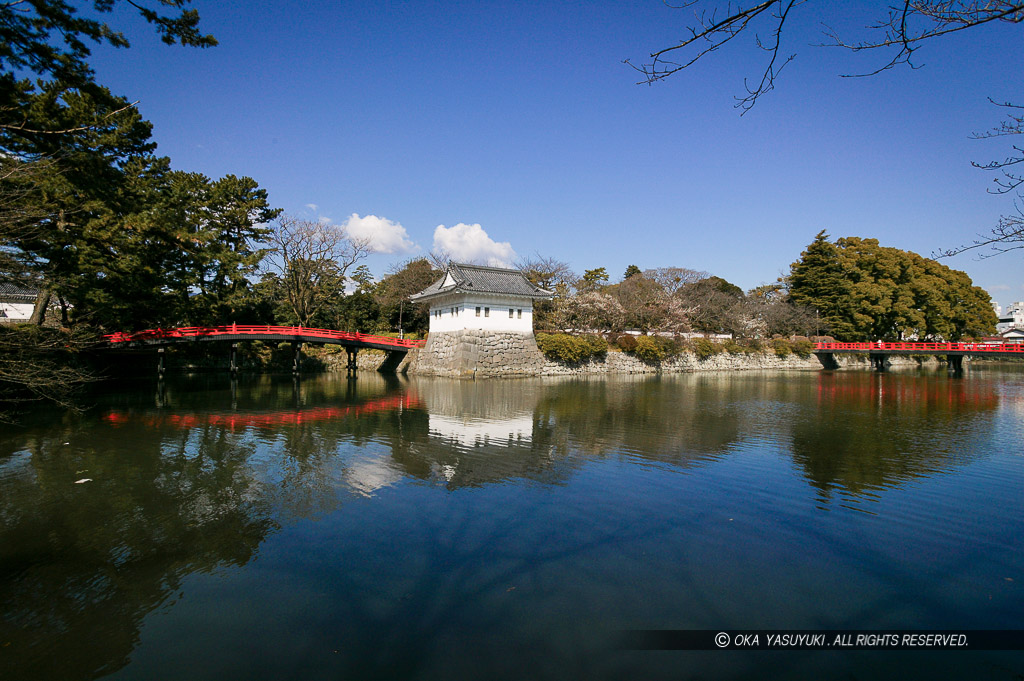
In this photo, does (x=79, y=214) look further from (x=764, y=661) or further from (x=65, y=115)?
(x=764, y=661)

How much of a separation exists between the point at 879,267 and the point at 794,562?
140 ft

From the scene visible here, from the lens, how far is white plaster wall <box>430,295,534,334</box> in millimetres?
25281

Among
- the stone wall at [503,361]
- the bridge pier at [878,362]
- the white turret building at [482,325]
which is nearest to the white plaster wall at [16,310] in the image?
the stone wall at [503,361]

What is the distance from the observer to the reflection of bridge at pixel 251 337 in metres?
20.8

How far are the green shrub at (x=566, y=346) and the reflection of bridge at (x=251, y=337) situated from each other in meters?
7.71

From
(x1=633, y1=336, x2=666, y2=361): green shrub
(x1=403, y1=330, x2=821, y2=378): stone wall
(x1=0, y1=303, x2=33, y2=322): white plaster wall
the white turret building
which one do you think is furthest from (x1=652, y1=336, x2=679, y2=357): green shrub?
(x1=0, y1=303, x2=33, y2=322): white plaster wall

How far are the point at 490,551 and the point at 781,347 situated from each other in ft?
125

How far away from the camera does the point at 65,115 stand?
40.6 feet

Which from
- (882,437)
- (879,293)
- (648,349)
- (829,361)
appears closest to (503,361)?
(648,349)

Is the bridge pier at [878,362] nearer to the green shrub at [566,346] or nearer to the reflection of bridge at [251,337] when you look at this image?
the green shrub at [566,346]

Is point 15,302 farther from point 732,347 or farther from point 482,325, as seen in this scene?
point 732,347

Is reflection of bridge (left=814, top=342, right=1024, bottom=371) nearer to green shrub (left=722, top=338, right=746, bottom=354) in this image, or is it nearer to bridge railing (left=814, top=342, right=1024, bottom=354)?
bridge railing (left=814, top=342, right=1024, bottom=354)

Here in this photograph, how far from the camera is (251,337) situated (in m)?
23.0

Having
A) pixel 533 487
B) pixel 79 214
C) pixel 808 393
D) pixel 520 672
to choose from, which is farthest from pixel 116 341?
pixel 808 393
